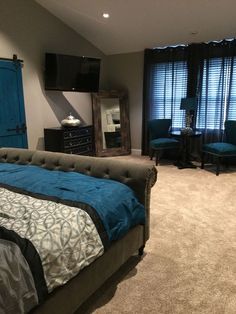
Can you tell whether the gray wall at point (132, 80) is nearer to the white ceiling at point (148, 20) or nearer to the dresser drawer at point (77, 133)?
the white ceiling at point (148, 20)

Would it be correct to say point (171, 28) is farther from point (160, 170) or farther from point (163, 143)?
point (160, 170)

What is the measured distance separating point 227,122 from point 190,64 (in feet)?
4.54

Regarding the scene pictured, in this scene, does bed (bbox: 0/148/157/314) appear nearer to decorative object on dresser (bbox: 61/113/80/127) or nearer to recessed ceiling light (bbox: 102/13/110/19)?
decorative object on dresser (bbox: 61/113/80/127)

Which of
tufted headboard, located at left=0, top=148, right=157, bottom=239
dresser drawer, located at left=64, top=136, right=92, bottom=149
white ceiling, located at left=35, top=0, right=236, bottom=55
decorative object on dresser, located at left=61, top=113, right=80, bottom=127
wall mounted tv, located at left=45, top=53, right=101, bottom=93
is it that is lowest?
dresser drawer, located at left=64, top=136, right=92, bottom=149

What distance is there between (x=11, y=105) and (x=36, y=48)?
3.71 ft

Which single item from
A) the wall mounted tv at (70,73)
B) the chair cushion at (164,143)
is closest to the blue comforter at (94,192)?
the wall mounted tv at (70,73)

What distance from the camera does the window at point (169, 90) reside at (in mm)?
5547

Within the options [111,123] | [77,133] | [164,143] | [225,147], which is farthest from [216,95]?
[77,133]

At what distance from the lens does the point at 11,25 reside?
420 cm

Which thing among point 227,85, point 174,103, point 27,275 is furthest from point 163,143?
point 27,275

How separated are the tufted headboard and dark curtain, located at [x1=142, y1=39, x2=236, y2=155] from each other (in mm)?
3654

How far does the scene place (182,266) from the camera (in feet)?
7.14

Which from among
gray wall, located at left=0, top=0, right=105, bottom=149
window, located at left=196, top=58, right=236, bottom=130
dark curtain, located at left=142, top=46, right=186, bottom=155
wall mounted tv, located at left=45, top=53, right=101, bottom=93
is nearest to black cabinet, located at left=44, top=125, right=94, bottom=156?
gray wall, located at left=0, top=0, right=105, bottom=149

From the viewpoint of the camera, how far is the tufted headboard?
2.15 metres
